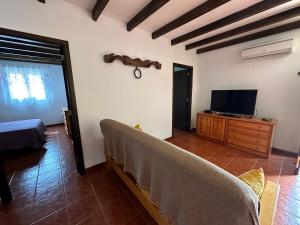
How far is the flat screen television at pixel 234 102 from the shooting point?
2.90 m

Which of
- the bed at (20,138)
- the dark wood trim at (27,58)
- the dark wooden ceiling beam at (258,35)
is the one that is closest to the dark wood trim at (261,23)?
the dark wooden ceiling beam at (258,35)

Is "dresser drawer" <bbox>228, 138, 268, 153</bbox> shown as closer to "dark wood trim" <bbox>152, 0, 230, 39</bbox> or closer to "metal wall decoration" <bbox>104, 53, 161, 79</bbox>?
"metal wall decoration" <bbox>104, 53, 161, 79</bbox>

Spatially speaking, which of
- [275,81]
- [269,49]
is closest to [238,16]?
[269,49]

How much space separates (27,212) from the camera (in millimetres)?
1540

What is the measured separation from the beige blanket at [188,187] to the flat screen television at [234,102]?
2712 mm

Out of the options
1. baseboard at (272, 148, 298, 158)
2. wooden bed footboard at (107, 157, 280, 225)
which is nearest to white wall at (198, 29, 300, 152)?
baseboard at (272, 148, 298, 158)

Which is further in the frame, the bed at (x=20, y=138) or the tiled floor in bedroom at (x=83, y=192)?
the bed at (x=20, y=138)

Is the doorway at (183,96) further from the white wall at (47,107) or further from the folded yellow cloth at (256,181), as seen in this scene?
the white wall at (47,107)

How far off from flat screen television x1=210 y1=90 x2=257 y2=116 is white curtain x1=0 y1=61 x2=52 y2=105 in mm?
6015

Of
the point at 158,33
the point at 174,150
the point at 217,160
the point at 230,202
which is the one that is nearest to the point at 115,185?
the point at 174,150

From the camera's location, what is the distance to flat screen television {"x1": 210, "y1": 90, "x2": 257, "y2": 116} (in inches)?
114

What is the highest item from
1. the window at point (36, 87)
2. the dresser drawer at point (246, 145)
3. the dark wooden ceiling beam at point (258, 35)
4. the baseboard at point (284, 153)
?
the dark wooden ceiling beam at point (258, 35)

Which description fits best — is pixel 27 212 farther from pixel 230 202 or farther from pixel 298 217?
pixel 298 217

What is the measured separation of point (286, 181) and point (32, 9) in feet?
13.5
